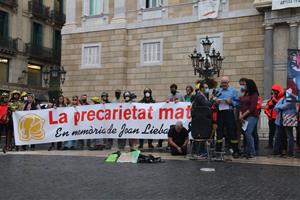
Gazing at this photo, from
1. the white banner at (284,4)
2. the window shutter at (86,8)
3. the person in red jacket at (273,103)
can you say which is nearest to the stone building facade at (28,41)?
the window shutter at (86,8)

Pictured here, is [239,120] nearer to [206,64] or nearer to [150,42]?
[206,64]

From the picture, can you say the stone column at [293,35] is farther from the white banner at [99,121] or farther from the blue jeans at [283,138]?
the blue jeans at [283,138]

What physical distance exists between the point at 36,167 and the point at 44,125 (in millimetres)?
5054

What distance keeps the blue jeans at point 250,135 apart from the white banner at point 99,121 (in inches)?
92.5

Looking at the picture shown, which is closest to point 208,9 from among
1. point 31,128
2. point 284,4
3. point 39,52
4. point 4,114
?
point 284,4

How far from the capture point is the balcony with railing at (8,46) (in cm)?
4388

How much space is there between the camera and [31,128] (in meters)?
15.4

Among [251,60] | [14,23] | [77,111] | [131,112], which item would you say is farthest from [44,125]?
[14,23]

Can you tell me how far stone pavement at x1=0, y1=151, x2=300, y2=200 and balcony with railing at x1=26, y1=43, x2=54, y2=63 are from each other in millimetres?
36783

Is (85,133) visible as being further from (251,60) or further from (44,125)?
(251,60)

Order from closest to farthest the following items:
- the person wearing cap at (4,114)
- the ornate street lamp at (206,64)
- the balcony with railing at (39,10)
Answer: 1. the person wearing cap at (4,114)
2. the ornate street lamp at (206,64)
3. the balcony with railing at (39,10)

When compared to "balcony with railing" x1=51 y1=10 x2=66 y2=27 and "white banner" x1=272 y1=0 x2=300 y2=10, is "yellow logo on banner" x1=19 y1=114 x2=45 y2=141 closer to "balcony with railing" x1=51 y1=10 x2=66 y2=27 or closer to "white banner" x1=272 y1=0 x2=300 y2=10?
"white banner" x1=272 y1=0 x2=300 y2=10

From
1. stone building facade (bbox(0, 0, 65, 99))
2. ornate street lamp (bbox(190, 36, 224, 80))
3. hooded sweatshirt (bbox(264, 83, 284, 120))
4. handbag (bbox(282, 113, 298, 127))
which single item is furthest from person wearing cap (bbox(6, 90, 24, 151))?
stone building facade (bbox(0, 0, 65, 99))

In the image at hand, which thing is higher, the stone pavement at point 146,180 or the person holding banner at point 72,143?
the person holding banner at point 72,143
